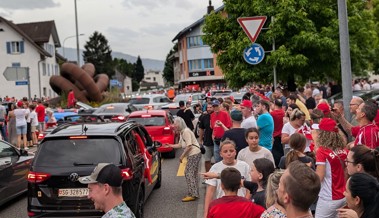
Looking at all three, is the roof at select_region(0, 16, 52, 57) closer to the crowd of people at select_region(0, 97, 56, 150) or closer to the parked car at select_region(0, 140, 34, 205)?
the crowd of people at select_region(0, 97, 56, 150)

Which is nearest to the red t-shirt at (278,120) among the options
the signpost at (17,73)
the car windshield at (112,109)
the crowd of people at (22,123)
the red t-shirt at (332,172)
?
the red t-shirt at (332,172)

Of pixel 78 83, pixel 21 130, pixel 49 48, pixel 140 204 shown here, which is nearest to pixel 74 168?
pixel 140 204

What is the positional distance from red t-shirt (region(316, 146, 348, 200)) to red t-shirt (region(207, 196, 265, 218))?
4.62ft

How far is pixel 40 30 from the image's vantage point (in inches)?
2504

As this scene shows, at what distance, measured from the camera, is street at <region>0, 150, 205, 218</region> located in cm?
881

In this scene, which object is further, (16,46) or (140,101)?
(16,46)

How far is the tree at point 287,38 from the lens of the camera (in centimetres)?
1753

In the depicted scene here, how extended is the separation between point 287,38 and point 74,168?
41.6ft

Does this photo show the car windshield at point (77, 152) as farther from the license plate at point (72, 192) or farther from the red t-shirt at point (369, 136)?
the red t-shirt at point (369, 136)

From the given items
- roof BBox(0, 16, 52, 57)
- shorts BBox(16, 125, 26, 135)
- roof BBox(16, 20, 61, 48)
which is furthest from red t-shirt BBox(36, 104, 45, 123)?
roof BBox(16, 20, 61, 48)

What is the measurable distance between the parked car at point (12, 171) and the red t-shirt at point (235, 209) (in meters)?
6.17

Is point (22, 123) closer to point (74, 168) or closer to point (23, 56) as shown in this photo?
point (74, 168)

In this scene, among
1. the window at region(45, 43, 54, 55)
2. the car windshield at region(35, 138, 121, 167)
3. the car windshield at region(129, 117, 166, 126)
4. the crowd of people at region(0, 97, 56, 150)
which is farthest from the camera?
the window at region(45, 43, 54, 55)

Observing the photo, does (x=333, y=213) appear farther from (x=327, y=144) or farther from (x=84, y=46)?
(x=84, y=46)
